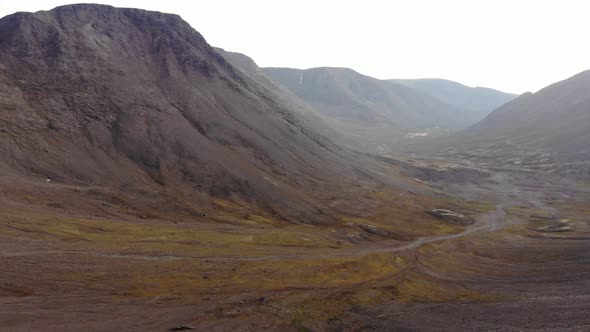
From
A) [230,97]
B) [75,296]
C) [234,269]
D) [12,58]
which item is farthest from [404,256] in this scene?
[12,58]

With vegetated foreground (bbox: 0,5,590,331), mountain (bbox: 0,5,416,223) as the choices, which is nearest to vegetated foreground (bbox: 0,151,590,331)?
vegetated foreground (bbox: 0,5,590,331)

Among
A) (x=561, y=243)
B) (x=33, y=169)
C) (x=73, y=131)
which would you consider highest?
(x=73, y=131)

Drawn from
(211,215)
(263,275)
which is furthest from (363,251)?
(211,215)

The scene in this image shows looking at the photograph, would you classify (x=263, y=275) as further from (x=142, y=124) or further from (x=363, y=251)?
(x=142, y=124)

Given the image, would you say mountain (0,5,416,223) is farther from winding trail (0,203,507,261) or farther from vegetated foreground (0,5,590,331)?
winding trail (0,203,507,261)

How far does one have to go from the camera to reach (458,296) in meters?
38.1

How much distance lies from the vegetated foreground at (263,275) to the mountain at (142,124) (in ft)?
23.4

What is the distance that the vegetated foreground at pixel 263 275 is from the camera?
29078mm

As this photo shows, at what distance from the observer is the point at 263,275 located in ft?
133

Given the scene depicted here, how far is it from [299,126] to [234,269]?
87.2 meters

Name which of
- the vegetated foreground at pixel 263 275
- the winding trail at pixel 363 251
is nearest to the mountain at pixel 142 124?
the vegetated foreground at pixel 263 275

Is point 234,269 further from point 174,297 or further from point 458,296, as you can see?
point 458,296

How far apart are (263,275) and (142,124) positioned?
54.0 metres

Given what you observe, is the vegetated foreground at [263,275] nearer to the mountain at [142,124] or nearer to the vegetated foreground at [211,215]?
the vegetated foreground at [211,215]
